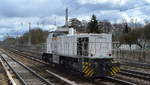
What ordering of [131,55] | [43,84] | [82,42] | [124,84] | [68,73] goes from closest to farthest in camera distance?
[124,84]
[43,84]
[82,42]
[68,73]
[131,55]

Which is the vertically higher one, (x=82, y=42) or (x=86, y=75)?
(x=82, y=42)

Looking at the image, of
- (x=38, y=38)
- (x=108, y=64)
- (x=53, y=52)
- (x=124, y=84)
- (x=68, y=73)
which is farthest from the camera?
(x=38, y=38)

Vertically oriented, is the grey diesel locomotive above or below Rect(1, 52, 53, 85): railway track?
above

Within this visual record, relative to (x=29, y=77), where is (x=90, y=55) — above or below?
above

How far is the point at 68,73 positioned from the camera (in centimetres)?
2170

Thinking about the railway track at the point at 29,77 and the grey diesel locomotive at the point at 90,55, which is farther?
the grey diesel locomotive at the point at 90,55

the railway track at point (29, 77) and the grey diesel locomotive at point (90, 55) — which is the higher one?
the grey diesel locomotive at point (90, 55)

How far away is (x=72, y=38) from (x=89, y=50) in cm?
249

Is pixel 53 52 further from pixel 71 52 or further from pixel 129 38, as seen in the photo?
pixel 129 38

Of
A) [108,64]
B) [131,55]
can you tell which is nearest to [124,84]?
[108,64]

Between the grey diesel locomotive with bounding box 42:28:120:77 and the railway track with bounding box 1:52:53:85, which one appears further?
the grey diesel locomotive with bounding box 42:28:120:77

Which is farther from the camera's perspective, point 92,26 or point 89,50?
point 92,26

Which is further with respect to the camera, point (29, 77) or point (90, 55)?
point (29, 77)

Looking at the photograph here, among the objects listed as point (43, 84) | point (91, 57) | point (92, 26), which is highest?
point (92, 26)
